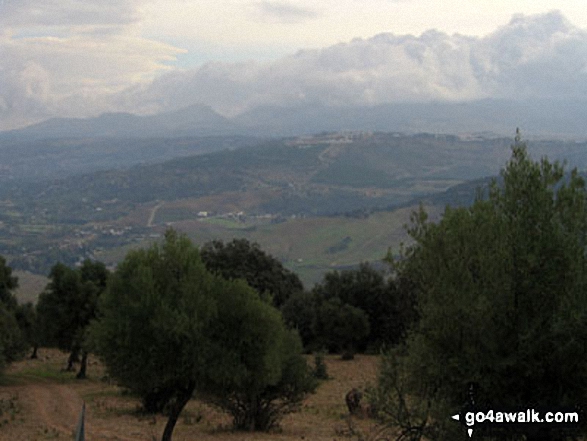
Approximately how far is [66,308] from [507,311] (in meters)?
31.7

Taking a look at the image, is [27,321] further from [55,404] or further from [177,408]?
[177,408]

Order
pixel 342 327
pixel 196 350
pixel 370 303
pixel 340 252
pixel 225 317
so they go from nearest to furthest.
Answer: pixel 196 350, pixel 225 317, pixel 342 327, pixel 370 303, pixel 340 252

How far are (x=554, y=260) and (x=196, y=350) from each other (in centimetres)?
1007

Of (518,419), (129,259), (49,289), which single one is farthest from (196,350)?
(49,289)

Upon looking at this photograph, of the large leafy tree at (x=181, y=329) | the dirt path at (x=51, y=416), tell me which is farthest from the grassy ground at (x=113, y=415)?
the large leafy tree at (x=181, y=329)

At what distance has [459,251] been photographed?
12.9m

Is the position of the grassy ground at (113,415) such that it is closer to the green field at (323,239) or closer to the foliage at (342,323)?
the foliage at (342,323)

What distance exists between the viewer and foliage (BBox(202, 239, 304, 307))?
6022 centimetres

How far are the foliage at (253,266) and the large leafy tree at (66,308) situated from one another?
20.5 m

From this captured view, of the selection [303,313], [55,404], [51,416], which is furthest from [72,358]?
[303,313]

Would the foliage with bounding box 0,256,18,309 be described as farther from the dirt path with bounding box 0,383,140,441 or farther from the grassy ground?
the dirt path with bounding box 0,383,140,441

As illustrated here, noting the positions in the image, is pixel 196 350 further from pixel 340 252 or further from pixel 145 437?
pixel 340 252

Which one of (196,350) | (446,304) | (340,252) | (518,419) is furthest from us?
(340,252)

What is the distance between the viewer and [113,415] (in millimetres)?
26609
